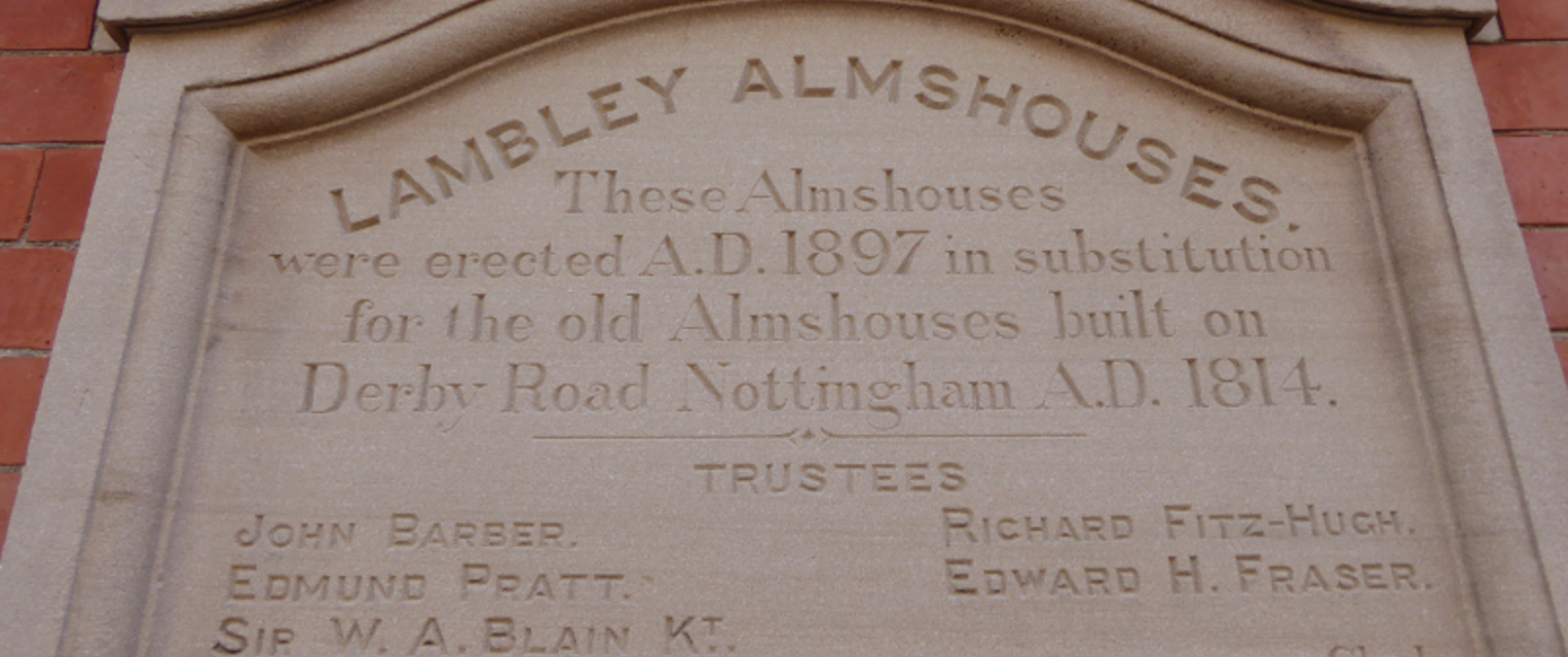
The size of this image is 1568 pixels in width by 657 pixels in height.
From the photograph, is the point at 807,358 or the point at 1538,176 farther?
the point at 1538,176

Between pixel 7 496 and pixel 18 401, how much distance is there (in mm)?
193

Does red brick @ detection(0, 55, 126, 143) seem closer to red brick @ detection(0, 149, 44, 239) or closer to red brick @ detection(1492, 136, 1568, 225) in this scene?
red brick @ detection(0, 149, 44, 239)

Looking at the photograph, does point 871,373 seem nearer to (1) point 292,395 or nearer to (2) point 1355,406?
(2) point 1355,406

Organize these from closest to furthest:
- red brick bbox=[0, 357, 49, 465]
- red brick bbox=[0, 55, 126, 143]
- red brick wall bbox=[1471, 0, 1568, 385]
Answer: red brick bbox=[0, 357, 49, 465] < red brick wall bbox=[1471, 0, 1568, 385] < red brick bbox=[0, 55, 126, 143]

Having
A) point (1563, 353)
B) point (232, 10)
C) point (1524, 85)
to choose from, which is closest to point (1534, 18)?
point (1524, 85)

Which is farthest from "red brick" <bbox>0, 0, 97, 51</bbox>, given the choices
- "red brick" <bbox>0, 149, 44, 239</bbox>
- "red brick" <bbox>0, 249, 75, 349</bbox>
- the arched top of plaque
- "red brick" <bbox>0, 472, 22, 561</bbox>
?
"red brick" <bbox>0, 472, 22, 561</bbox>

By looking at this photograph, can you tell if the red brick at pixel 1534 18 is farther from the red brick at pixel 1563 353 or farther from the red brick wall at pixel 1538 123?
the red brick at pixel 1563 353

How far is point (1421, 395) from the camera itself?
2.05 metres

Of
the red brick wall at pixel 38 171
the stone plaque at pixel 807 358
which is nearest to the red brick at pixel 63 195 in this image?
the red brick wall at pixel 38 171

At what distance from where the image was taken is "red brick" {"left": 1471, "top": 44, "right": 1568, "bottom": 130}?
2.27m

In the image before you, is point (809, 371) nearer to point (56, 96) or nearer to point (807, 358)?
point (807, 358)

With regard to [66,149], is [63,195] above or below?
below

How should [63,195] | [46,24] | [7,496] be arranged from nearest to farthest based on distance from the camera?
[7,496], [63,195], [46,24]

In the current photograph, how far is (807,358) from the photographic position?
2.10 m
